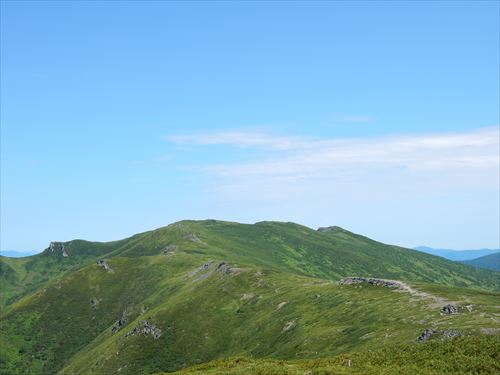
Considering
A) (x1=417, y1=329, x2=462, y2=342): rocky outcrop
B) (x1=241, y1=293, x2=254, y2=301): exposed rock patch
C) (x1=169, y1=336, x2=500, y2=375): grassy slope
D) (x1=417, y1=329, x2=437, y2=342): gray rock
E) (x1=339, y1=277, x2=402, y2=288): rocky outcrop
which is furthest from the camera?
(x1=241, y1=293, x2=254, y2=301): exposed rock patch

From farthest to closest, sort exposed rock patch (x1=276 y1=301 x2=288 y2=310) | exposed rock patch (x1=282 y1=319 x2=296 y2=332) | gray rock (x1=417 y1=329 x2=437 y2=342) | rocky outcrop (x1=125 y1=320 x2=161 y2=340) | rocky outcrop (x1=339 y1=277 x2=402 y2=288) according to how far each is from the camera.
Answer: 1. rocky outcrop (x1=125 y1=320 x2=161 y2=340)
2. exposed rock patch (x1=276 y1=301 x2=288 y2=310)
3. rocky outcrop (x1=339 y1=277 x2=402 y2=288)
4. exposed rock patch (x1=282 y1=319 x2=296 y2=332)
5. gray rock (x1=417 y1=329 x2=437 y2=342)

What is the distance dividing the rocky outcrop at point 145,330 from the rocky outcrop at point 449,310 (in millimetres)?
100556

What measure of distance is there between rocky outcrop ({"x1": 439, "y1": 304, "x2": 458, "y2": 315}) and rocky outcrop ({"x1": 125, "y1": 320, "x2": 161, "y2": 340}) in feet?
330

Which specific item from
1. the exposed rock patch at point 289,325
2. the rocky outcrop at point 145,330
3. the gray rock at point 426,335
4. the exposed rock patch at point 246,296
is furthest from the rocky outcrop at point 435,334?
Answer: the rocky outcrop at point 145,330

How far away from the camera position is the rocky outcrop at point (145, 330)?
6137 inches

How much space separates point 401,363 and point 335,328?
168 ft

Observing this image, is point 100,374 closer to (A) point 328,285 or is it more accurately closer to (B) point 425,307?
(A) point 328,285

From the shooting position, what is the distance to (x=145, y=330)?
15950cm

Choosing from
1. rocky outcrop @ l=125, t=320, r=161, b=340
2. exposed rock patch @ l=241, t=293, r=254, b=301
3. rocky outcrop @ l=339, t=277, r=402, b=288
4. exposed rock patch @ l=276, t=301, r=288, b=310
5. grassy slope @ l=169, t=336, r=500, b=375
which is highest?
rocky outcrop @ l=339, t=277, r=402, b=288

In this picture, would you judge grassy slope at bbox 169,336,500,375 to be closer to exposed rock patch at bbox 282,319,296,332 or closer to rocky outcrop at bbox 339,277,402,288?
exposed rock patch at bbox 282,319,296,332

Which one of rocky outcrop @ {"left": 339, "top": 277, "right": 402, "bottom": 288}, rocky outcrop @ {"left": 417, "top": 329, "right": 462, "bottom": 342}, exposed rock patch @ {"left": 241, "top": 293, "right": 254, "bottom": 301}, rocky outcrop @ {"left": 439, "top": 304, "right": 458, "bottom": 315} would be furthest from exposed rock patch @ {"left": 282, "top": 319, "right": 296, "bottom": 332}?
rocky outcrop @ {"left": 417, "top": 329, "right": 462, "bottom": 342}

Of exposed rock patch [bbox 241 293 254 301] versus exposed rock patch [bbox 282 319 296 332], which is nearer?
exposed rock patch [bbox 282 319 296 332]

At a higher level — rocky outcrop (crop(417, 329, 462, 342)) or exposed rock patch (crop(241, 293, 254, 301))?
exposed rock patch (crop(241, 293, 254, 301))

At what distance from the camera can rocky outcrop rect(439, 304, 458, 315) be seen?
268ft
